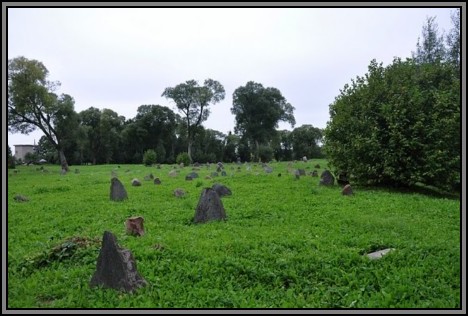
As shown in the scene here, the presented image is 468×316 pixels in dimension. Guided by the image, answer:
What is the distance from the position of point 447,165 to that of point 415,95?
2.76 meters

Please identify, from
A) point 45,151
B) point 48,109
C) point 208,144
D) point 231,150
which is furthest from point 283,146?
point 45,151

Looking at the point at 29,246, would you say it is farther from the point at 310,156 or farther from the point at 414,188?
the point at 310,156

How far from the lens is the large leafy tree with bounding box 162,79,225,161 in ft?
160

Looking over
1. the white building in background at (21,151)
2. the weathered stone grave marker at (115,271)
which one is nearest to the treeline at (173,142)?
the white building in background at (21,151)

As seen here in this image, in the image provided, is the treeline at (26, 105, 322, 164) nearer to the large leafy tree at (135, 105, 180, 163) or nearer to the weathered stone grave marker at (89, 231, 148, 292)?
the large leafy tree at (135, 105, 180, 163)

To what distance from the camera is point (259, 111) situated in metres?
48.9

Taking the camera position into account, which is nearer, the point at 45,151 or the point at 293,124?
the point at 45,151

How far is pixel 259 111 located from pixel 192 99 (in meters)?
8.76

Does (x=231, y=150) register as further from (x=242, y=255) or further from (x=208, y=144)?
(x=242, y=255)

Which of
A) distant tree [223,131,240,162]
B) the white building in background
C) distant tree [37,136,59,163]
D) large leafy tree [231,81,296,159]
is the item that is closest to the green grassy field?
the white building in background

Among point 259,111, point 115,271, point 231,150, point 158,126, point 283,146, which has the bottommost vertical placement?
point 115,271

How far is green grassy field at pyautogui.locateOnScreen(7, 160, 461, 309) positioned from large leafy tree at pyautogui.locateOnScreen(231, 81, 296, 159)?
128ft

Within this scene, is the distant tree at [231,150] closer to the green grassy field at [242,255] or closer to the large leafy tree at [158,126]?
the large leafy tree at [158,126]

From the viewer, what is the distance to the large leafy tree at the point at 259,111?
4869 cm
